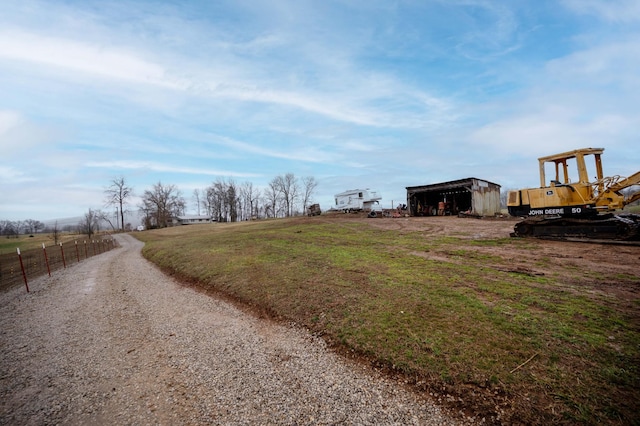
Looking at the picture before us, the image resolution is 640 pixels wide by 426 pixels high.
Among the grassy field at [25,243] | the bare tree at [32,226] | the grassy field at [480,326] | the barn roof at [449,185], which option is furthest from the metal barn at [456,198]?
the bare tree at [32,226]

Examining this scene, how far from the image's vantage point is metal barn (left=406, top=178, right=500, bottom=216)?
2856 centimetres

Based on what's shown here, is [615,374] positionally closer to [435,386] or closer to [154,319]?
[435,386]

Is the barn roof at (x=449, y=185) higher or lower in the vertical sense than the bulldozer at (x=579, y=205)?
higher

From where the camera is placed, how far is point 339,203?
44062 mm

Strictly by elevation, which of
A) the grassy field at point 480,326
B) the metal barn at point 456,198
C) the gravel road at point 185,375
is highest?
the metal barn at point 456,198

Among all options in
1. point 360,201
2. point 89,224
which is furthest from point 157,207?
point 360,201

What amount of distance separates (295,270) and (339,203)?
112 feet

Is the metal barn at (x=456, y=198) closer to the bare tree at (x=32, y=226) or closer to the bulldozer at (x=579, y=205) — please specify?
the bulldozer at (x=579, y=205)

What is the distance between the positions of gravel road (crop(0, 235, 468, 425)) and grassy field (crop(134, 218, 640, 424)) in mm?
596

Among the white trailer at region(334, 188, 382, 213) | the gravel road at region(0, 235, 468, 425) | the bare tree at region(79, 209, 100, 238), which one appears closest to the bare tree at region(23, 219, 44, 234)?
the bare tree at region(79, 209, 100, 238)

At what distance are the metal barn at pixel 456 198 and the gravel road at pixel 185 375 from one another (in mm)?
27548

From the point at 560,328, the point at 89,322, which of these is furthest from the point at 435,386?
the point at 89,322

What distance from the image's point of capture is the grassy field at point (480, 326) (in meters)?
3.62

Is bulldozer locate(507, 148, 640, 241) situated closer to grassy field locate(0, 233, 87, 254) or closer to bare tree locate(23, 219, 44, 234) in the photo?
grassy field locate(0, 233, 87, 254)
